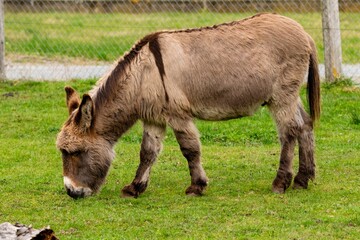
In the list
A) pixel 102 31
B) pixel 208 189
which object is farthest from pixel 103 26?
pixel 208 189

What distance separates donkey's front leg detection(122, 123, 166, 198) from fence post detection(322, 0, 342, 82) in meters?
4.90

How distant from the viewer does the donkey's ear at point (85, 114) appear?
8.22m

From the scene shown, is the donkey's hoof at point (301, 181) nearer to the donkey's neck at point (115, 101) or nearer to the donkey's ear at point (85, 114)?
the donkey's neck at point (115, 101)

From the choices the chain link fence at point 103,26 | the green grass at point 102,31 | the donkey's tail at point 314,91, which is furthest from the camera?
the green grass at point 102,31

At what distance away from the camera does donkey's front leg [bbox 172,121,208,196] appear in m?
8.41

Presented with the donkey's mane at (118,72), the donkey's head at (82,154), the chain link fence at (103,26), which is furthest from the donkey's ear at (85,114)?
the chain link fence at (103,26)

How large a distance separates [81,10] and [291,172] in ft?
33.2

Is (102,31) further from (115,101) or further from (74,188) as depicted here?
(74,188)

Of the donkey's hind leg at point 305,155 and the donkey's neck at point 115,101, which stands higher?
the donkey's neck at point 115,101

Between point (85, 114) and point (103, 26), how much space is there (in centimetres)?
731

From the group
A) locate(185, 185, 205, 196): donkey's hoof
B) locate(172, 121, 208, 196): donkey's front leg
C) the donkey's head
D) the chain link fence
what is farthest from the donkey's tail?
the chain link fence

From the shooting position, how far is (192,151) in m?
8.44

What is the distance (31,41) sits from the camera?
17547 mm

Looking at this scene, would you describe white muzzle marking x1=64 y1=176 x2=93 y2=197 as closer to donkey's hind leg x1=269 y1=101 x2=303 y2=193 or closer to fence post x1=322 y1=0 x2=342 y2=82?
donkey's hind leg x1=269 y1=101 x2=303 y2=193
